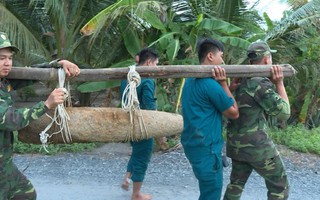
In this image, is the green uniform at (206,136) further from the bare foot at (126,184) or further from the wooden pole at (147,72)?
the bare foot at (126,184)

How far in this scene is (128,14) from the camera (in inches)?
296

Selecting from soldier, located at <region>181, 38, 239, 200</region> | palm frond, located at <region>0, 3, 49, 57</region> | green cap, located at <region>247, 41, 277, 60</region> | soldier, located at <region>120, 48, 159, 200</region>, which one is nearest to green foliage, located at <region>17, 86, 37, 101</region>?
palm frond, located at <region>0, 3, 49, 57</region>

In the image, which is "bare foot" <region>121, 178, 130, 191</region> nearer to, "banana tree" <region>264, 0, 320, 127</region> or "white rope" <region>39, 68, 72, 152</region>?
"white rope" <region>39, 68, 72, 152</region>

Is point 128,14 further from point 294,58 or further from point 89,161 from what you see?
point 294,58

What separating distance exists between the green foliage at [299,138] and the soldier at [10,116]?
5365 millimetres

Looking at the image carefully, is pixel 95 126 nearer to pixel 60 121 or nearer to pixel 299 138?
pixel 60 121

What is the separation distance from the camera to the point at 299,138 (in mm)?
8109

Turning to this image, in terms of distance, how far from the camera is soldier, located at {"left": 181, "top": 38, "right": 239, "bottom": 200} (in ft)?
11.2

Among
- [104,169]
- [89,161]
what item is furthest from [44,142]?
[89,161]

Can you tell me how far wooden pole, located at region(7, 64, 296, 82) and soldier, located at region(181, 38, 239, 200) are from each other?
9cm

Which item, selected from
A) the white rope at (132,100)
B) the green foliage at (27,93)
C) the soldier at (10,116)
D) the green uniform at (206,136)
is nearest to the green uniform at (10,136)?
the soldier at (10,116)

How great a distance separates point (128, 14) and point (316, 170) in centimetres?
372

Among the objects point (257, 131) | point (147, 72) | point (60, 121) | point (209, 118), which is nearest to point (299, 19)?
point (257, 131)

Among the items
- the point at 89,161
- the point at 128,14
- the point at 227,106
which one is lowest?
the point at 89,161
